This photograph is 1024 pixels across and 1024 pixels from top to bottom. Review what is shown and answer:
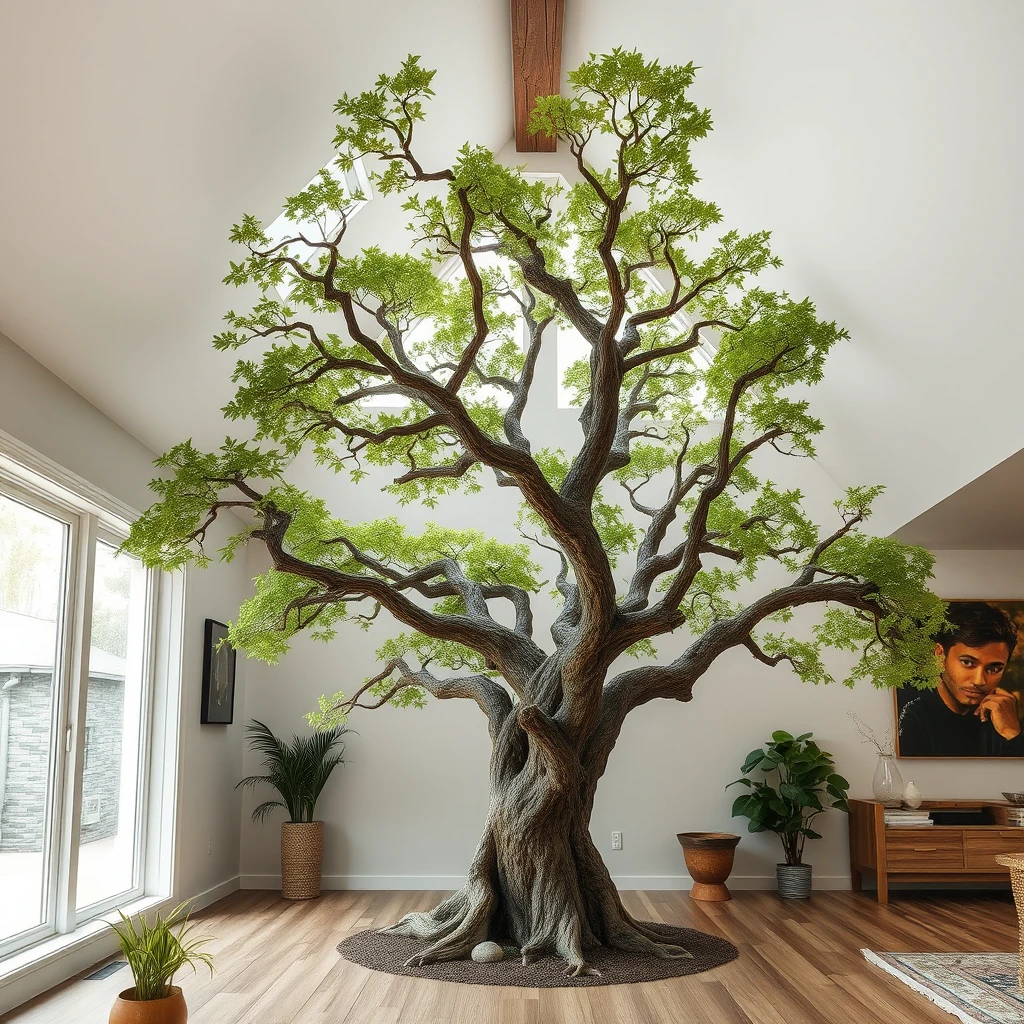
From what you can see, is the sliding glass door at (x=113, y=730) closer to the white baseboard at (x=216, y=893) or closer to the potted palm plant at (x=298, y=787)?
the white baseboard at (x=216, y=893)

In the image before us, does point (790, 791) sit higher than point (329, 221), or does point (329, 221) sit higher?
point (329, 221)

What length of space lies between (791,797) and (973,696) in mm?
1702

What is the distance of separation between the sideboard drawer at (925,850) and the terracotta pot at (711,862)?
3.34ft

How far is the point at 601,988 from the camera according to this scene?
4.23 m

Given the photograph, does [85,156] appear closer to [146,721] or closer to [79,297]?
[79,297]

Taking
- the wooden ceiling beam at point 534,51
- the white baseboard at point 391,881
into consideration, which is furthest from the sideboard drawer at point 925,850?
the wooden ceiling beam at point 534,51

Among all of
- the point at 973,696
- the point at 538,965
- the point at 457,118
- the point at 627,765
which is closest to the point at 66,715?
the point at 538,965

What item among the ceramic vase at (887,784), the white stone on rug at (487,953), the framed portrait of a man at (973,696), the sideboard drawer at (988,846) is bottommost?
the white stone on rug at (487,953)

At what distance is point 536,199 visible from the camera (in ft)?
12.9

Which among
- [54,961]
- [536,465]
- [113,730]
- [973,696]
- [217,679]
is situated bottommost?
[54,961]

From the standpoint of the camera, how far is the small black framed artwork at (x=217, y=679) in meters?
6.33

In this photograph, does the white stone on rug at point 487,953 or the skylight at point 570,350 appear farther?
the skylight at point 570,350

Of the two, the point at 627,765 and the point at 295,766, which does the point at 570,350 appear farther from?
the point at 295,766

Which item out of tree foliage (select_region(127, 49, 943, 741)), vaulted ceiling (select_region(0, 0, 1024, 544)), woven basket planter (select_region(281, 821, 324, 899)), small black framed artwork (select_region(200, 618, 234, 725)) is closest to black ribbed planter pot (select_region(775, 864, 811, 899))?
tree foliage (select_region(127, 49, 943, 741))
